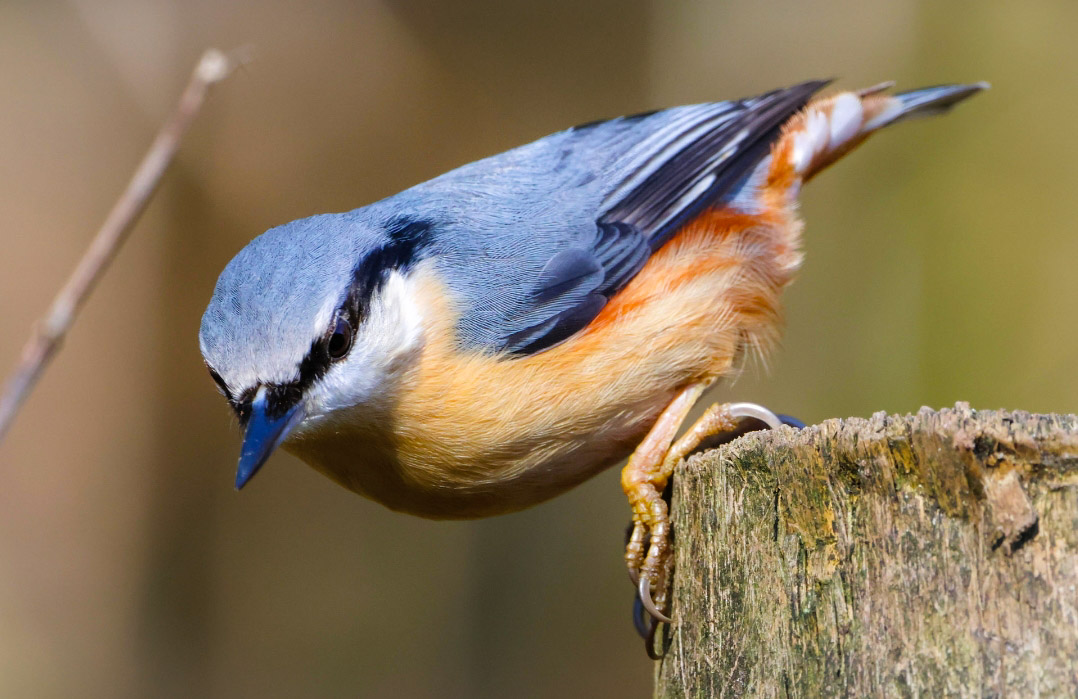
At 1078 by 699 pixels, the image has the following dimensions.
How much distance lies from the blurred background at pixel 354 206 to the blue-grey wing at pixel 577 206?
1.22 m

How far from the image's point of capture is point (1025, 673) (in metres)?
1.05

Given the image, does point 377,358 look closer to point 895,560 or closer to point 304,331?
point 304,331

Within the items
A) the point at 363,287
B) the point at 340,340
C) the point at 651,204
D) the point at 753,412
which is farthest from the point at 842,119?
the point at 340,340

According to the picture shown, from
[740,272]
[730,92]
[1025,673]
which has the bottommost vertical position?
[1025,673]

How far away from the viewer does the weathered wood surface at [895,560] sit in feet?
3.50

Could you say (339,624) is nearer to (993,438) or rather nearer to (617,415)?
(617,415)

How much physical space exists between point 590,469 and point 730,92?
9.91 feet

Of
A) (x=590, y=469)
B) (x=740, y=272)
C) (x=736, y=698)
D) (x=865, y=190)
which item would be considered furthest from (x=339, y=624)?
(x=865, y=190)

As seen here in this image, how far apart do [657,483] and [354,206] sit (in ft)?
8.19

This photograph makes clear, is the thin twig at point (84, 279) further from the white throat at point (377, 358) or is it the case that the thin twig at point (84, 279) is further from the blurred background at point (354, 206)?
the blurred background at point (354, 206)

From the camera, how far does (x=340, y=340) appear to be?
185 cm

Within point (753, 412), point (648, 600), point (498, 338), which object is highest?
point (498, 338)

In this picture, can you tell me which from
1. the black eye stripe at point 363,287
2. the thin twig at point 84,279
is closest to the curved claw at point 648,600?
the black eye stripe at point 363,287

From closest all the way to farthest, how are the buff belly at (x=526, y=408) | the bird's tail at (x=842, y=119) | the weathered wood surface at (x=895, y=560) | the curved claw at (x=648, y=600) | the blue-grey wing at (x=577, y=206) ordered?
the weathered wood surface at (x=895, y=560), the curved claw at (x=648, y=600), the buff belly at (x=526, y=408), the blue-grey wing at (x=577, y=206), the bird's tail at (x=842, y=119)
